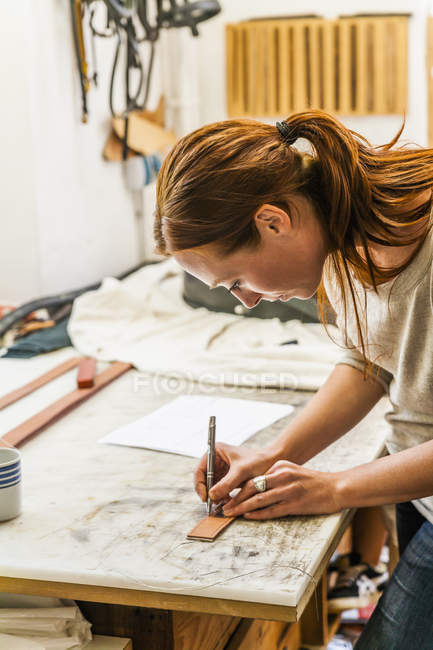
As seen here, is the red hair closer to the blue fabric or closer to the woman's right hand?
the woman's right hand

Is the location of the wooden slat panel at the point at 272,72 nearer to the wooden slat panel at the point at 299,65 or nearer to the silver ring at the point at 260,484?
the wooden slat panel at the point at 299,65

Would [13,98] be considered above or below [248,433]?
above

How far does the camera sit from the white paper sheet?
1468 mm

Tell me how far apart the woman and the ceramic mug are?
0.28 m

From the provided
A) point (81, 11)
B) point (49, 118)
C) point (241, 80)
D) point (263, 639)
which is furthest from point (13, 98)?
point (263, 639)

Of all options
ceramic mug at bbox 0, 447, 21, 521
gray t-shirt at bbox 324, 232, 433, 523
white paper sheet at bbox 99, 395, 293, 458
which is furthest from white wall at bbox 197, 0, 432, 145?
ceramic mug at bbox 0, 447, 21, 521

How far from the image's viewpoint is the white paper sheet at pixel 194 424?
1468mm

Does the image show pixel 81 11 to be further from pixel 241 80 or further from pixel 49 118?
pixel 241 80

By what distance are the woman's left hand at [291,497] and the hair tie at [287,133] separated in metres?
0.48

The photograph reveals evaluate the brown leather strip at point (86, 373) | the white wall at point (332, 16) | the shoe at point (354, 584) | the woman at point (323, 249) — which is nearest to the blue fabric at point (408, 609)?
the woman at point (323, 249)

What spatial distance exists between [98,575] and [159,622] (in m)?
0.15

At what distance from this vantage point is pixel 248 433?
1517 mm

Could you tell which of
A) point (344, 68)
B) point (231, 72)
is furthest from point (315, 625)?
point (231, 72)

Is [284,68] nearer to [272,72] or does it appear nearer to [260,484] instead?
[272,72]
